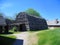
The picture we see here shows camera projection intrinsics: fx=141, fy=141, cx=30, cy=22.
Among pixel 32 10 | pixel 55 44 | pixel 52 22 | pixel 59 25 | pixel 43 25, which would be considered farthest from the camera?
pixel 32 10

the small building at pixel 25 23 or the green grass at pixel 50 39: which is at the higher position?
the small building at pixel 25 23

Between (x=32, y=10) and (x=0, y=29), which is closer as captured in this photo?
(x=0, y=29)

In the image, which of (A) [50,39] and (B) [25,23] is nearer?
(A) [50,39]

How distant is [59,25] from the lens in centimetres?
6306

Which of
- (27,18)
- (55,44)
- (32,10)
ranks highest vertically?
(32,10)

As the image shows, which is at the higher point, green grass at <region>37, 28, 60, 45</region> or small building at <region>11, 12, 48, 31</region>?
small building at <region>11, 12, 48, 31</region>

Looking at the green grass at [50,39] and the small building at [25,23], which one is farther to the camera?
the small building at [25,23]

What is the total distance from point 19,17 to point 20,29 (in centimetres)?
364

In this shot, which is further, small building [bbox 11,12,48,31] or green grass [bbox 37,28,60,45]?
small building [bbox 11,12,48,31]

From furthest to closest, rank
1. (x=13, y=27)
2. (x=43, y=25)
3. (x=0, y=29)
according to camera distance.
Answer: (x=43, y=25)
(x=13, y=27)
(x=0, y=29)

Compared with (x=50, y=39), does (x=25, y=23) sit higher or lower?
higher

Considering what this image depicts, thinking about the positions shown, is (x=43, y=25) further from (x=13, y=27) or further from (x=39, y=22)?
(x=13, y=27)

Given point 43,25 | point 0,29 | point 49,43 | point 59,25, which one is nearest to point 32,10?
point 59,25

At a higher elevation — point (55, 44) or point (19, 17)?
point (19, 17)
